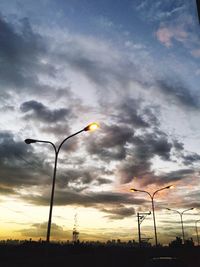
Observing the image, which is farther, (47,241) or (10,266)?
(10,266)

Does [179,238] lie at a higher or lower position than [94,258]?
higher

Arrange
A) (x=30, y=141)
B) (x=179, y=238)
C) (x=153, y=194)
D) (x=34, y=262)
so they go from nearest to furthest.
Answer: (x=30, y=141), (x=34, y=262), (x=153, y=194), (x=179, y=238)

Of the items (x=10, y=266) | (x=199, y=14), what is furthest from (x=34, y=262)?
(x=199, y=14)

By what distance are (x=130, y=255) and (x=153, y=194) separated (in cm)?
1079

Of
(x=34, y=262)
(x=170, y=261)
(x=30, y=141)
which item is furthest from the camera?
(x=34, y=262)

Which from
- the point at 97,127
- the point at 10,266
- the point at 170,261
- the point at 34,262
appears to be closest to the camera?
the point at 170,261

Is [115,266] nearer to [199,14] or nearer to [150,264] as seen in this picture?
[150,264]

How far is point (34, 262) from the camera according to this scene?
31.7 metres

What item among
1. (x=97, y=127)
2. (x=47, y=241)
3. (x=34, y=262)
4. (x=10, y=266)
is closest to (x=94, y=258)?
(x=34, y=262)

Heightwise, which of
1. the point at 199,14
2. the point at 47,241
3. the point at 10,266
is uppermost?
the point at 199,14

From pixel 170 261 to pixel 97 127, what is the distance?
8274 mm

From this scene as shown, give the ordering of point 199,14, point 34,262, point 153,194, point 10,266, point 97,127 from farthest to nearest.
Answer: point 153,194, point 34,262, point 10,266, point 97,127, point 199,14

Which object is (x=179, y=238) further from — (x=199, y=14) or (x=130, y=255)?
(x=199, y=14)

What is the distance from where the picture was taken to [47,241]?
1638 cm
